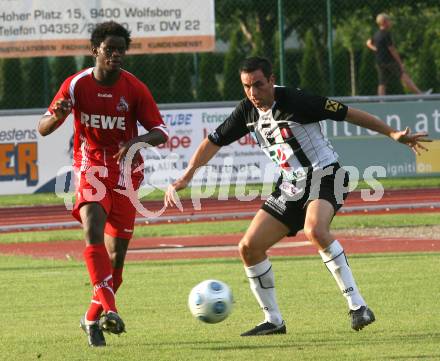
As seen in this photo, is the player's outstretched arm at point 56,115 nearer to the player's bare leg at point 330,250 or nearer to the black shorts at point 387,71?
the player's bare leg at point 330,250

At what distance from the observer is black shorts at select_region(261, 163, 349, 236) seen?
870cm

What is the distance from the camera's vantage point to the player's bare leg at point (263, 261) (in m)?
8.66

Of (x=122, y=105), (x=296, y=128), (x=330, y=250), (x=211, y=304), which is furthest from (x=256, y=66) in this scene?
(x=211, y=304)

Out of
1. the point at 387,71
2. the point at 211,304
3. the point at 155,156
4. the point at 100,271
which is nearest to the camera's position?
the point at 100,271

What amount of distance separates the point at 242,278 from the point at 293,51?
2352cm

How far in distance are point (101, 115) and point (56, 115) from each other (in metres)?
0.41

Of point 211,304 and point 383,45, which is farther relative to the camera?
point 383,45

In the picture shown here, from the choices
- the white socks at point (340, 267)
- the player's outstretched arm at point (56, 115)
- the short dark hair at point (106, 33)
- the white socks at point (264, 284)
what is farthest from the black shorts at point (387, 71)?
the player's outstretched arm at point (56, 115)

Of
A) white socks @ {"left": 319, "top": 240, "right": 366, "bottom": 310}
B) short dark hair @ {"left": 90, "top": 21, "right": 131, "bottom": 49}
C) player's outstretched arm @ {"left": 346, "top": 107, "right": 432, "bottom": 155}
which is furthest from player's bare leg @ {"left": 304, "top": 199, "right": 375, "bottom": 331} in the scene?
short dark hair @ {"left": 90, "top": 21, "right": 131, "bottom": 49}

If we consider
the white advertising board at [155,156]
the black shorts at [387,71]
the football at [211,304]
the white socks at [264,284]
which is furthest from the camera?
the black shorts at [387,71]

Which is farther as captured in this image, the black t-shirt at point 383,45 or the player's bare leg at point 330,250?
the black t-shirt at point 383,45

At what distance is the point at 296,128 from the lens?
8.70m

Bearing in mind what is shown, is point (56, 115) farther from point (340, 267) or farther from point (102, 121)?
point (340, 267)

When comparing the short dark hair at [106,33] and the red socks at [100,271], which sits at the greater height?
the short dark hair at [106,33]
